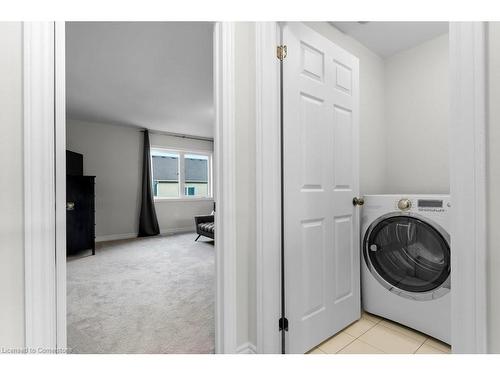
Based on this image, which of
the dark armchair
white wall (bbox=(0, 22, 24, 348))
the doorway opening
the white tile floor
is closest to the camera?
white wall (bbox=(0, 22, 24, 348))

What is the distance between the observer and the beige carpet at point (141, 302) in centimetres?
151

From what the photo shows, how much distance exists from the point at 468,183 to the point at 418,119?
2.02 metres

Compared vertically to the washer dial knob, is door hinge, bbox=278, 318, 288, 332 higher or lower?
lower

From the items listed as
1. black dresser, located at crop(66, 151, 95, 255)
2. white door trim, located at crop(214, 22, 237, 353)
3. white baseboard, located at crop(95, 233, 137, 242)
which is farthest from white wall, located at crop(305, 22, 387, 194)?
white baseboard, located at crop(95, 233, 137, 242)

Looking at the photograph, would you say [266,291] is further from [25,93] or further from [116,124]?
[116,124]

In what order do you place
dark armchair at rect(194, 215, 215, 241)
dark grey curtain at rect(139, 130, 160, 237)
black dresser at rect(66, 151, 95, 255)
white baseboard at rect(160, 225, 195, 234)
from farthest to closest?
white baseboard at rect(160, 225, 195, 234) < dark grey curtain at rect(139, 130, 160, 237) < dark armchair at rect(194, 215, 215, 241) < black dresser at rect(66, 151, 95, 255)

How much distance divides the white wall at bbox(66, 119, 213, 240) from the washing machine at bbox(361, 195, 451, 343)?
4724mm

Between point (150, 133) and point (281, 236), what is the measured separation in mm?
4955

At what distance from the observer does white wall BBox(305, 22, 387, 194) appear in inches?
86.1

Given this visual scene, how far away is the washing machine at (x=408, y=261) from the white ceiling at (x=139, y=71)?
6.52 feet

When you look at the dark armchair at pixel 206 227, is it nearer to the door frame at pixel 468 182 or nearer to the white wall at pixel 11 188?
the white wall at pixel 11 188

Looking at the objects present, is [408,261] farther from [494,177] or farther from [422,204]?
[494,177]

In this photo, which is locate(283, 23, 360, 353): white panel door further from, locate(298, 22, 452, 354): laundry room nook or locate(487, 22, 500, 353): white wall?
locate(487, 22, 500, 353): white wall

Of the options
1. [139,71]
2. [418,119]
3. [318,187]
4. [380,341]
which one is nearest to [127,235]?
[139,71]
